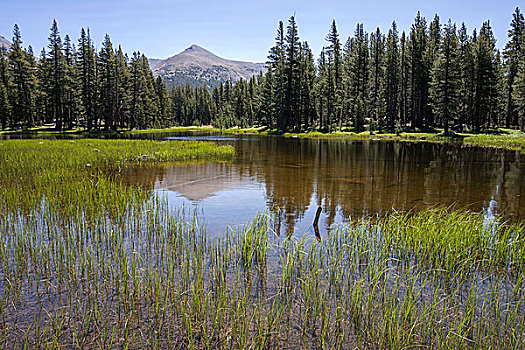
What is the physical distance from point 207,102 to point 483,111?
308 ft

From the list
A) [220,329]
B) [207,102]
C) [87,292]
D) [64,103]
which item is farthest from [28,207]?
[207,102]

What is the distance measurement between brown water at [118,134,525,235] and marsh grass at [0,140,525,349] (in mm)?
2151

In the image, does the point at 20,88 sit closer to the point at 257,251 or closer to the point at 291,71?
the point at 291,71

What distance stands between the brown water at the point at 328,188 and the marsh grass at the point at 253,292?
2151 millimetres

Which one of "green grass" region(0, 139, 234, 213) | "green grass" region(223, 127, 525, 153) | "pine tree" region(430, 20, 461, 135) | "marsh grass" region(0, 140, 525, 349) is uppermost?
"pine tree" region(430, 20, 461, 135)

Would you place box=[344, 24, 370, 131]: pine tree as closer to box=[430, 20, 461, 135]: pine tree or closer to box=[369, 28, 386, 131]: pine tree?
box=[369, 28, 386, 131]: pine tree

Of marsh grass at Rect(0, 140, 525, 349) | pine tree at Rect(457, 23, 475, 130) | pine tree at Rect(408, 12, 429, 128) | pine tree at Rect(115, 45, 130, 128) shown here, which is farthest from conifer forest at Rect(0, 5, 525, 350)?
pine tree at Rect(115, 45, 130, 128)

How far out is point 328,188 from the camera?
52.3 ft

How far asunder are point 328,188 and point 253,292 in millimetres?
10498

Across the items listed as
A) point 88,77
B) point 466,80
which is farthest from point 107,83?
point 466,80

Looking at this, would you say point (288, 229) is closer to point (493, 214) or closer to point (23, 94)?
point (493, 214)

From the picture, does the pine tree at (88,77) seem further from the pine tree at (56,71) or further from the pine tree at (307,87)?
the pine tree at (307,87)

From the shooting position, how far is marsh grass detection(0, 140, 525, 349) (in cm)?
464

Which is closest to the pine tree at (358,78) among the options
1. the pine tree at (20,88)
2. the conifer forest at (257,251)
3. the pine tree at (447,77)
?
the pine tree at (447,77)
